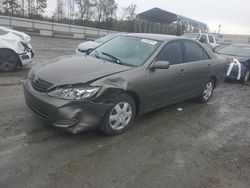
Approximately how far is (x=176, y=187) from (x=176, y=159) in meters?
0.71

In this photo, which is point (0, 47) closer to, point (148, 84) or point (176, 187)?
point (148, 84)

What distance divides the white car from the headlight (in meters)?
4.88

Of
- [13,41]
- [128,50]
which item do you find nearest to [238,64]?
[128,50]

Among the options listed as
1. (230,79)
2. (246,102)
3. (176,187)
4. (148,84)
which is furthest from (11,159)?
(230,79)

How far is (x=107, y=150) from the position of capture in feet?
13.4

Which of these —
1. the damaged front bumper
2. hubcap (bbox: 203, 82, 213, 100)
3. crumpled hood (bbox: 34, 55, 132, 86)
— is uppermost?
crumpled hood (bbox: 34, 55, 132, 86)

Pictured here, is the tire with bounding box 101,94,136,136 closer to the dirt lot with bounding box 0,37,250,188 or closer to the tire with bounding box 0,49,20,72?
the dirt lot with bounding box 0,37,250,188

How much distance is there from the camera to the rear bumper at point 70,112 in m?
3.97

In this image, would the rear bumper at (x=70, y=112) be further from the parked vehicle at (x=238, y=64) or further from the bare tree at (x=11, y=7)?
the bare tree at (x=11, y=7)

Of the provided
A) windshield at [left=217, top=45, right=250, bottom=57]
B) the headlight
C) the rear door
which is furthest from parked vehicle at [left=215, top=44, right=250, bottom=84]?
the headlight

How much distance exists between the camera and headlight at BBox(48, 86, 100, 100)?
4.00 metres

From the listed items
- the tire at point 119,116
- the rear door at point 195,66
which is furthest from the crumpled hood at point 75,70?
the rear door at point 195,66

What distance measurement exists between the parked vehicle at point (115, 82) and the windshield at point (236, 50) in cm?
553

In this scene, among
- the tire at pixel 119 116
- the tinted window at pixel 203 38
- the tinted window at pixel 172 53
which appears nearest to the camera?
the tire at pixel 119 116
